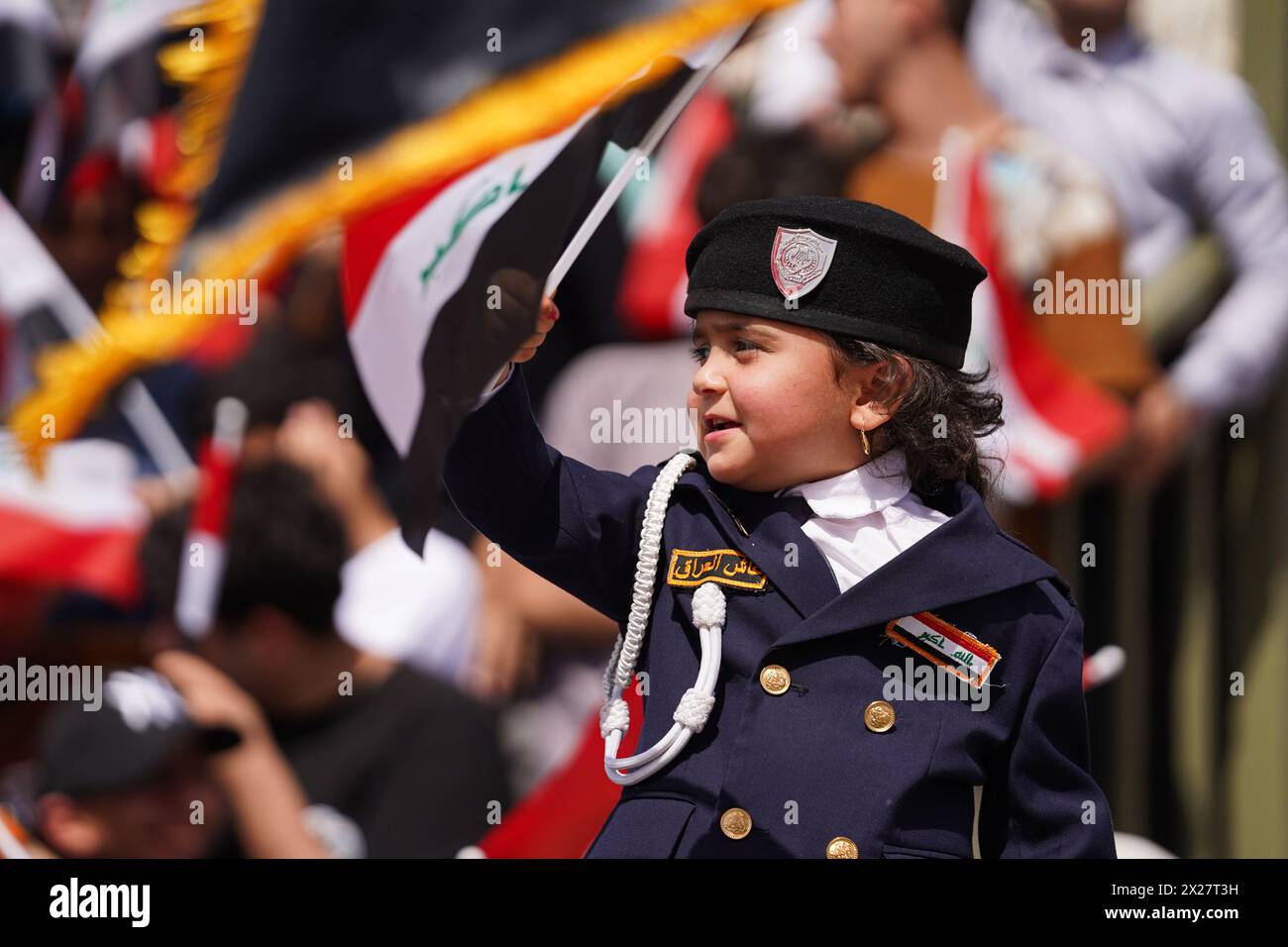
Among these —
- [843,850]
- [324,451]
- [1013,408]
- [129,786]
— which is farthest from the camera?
[324,451]

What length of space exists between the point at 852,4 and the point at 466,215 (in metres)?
2.50

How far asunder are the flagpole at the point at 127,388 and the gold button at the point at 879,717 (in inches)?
135

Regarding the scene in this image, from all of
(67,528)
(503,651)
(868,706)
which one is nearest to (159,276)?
(67,528)

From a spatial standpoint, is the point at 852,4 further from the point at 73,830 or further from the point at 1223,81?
the point at 73,830

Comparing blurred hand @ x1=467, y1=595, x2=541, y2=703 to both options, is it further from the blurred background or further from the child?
the child

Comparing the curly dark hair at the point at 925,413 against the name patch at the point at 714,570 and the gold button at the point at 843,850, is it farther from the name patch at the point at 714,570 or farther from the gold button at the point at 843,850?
the gold button at the point at 843,850

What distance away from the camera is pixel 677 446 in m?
3.90

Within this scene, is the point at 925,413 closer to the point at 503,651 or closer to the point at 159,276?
the point at 503,651

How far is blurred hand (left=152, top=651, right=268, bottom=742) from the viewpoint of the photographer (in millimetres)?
4062

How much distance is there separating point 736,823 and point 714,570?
0.33 metres

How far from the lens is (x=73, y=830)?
378 centimetres

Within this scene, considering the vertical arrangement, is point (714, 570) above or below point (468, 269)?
below

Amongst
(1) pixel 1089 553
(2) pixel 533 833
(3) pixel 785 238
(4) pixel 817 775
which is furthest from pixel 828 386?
(1) pixel 1089 553

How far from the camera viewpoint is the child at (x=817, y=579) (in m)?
2.07
